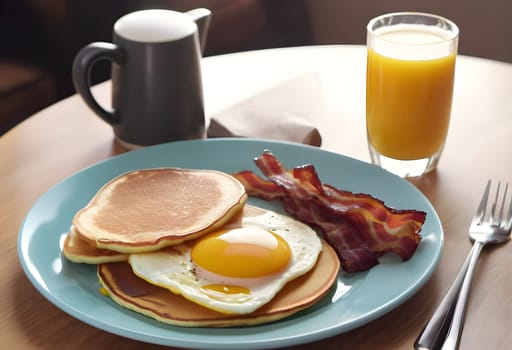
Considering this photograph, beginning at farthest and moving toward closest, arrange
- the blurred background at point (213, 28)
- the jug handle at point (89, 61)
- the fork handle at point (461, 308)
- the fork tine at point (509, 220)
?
the blurred background at point (213, 28), the jug handle at point (89, 61), the fork tine at point (509, 220), the fork handle at point (461, 308)

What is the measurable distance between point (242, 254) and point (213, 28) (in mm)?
1873

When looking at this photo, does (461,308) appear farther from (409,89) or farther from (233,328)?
(409,89)

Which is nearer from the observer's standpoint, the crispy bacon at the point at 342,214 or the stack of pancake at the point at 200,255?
the stack of pancake at the point at 200,255

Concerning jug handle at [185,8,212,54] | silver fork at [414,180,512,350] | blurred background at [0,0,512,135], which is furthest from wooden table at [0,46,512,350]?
blurred background at [0,0,512,135]

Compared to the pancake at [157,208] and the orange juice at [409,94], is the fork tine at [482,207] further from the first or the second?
the pancake at [157,208]

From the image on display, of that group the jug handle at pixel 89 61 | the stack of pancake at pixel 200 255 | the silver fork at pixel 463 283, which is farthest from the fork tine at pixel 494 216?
the jug handle at pixel 89 61

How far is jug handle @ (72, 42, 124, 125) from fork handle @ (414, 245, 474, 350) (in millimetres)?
678

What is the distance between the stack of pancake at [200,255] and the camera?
923mm

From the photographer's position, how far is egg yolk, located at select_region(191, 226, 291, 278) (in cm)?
98

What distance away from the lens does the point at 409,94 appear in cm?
126

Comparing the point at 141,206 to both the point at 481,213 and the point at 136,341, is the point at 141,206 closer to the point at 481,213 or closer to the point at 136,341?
the point at 136,341

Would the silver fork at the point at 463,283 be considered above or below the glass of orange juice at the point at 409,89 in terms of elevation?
below

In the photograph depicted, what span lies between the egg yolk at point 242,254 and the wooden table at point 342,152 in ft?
0.37

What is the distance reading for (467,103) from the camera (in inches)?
60.0
